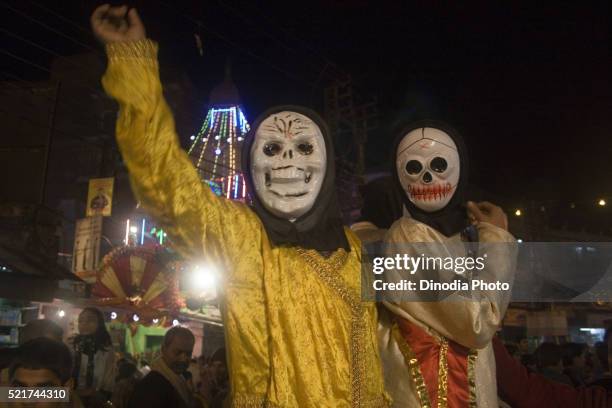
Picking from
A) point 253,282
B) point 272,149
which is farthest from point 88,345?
point 272,149

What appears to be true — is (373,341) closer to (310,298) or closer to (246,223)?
(310,298)

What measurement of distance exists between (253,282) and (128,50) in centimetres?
105

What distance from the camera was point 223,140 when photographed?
65.8 feet

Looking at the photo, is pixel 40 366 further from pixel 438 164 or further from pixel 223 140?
pixel 223 140

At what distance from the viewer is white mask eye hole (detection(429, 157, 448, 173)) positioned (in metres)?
2.56

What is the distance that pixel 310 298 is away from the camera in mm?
2229

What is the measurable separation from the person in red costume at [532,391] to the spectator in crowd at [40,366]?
2213 mm

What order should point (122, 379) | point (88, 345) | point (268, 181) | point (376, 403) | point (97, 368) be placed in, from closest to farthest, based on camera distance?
point (376, 403)
point (268, 181)
point (88, 345)
point (122, 379)
point (97, 368)

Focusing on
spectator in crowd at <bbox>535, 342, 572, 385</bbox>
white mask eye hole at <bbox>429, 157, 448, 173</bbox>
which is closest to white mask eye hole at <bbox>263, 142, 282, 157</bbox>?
white mask eye hole at <bbox>429, 157, 448, 173</bbox>

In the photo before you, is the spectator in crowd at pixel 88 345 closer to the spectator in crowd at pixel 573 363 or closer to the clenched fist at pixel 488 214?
the clenched fist at pixel 488 214

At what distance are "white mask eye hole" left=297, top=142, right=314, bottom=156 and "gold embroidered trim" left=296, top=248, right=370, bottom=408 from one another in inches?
17.5

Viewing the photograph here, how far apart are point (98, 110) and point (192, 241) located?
60.0 ft

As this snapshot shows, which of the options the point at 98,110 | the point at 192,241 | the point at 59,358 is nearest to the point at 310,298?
the point at 192,241

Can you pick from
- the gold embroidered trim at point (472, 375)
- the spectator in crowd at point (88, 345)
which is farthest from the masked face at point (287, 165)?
the spectator in crowd at point (88, 345)
